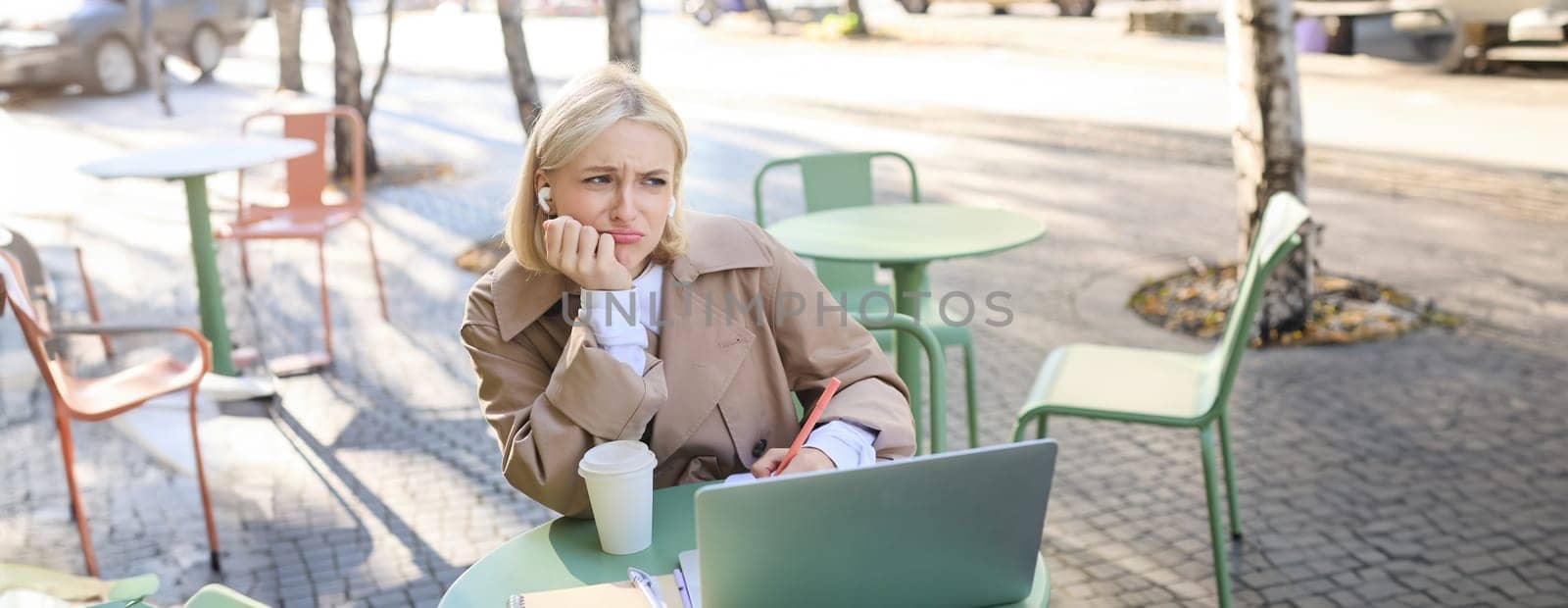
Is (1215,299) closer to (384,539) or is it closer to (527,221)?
(384,539)

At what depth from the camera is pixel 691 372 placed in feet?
→ 7.52

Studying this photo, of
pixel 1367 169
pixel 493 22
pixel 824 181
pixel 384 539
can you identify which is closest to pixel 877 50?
pixel 1367 169

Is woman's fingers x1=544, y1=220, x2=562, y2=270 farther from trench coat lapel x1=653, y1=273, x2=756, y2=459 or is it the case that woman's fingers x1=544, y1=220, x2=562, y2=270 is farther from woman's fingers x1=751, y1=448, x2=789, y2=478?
woman's fingers x1=751, y1=448, x2=789, y2=478

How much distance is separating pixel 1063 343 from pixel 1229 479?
224 centimetres

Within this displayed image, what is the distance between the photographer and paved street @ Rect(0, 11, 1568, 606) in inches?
161

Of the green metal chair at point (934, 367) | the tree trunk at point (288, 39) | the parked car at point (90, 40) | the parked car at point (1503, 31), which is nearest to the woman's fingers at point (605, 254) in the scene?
the green metal chair at point (934, 367)

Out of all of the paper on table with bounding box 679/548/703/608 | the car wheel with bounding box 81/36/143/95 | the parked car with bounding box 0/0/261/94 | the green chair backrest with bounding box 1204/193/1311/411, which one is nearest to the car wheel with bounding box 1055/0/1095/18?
the parked car with bounding box 0/0/261/94

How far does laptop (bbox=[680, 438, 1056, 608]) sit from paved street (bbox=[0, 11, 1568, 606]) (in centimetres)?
226

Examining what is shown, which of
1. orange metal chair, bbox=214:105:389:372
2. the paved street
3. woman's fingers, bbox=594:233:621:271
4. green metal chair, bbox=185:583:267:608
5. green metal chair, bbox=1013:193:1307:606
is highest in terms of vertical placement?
woman's fingers, bbox=594:233:621:271

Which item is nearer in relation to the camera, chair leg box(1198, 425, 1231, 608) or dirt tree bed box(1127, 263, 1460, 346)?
chair leg box(1198, 425, 1231, 608)

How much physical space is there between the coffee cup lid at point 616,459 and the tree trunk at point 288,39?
39.0 feet

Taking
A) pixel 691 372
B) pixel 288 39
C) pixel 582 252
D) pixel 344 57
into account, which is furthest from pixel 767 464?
pixel 288 39

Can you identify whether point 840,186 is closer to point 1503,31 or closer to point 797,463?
point 797,463

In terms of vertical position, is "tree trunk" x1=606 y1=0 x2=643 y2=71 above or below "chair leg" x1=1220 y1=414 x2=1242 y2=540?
above
